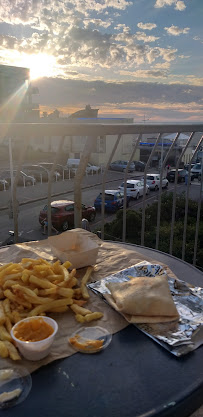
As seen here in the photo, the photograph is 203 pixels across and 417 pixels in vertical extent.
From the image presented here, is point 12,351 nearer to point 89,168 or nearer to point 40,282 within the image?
point 40,282

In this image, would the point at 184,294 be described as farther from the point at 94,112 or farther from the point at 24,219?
the point at 94,112

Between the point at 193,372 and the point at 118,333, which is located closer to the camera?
the point at 193,372

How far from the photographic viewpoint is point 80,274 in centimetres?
→ 135

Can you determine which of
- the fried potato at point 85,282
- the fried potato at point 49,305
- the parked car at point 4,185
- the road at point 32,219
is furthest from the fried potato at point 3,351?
the parked car at point 4,185

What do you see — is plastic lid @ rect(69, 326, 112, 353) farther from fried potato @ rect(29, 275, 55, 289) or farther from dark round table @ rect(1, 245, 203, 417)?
fried potato @ rect(29, 275, 55, 289)

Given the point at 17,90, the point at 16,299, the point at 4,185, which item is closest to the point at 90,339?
the point at 16,299

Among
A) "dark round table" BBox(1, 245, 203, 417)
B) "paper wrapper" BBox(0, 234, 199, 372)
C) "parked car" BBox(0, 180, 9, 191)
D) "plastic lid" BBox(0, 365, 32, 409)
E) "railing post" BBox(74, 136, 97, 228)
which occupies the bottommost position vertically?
"parked car" BBox(0, 180, 9, 191)

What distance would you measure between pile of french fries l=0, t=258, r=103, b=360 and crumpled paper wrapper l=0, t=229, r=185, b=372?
3 centimetres

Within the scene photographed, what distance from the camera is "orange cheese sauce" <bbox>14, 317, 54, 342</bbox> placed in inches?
34.6

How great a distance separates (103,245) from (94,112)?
28.6 m

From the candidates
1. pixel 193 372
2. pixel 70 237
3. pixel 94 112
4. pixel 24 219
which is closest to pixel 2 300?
pixel 70 237

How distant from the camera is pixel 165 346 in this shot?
0.93 metres

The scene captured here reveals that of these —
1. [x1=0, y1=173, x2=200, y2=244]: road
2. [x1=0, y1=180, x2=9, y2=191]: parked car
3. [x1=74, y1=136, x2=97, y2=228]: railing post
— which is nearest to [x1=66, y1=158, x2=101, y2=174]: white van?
[x1=74, y1=136, x2=97, y2=228]: railing post

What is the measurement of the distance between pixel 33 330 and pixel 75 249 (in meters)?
0.60
